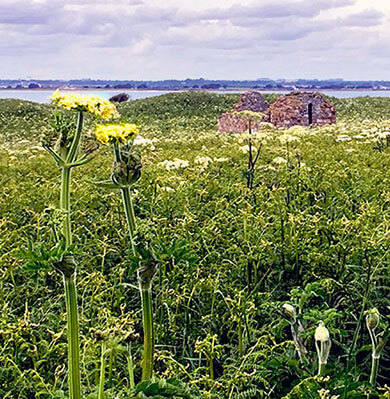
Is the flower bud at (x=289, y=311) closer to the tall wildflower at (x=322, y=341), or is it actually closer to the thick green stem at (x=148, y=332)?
the tall wildflower at (x=322, y=341)

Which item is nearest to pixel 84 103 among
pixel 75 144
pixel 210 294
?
pixel 75 144

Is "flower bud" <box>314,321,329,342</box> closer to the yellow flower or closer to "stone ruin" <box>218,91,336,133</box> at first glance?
the yellow flower

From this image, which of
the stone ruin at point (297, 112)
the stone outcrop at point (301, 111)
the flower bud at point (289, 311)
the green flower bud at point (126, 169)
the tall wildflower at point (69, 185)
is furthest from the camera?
the stone outcrop at point (301, 111)

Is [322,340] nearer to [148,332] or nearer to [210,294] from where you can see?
[148,332]

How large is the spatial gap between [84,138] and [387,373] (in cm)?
176

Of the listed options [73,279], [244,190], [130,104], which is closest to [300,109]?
[130,104]

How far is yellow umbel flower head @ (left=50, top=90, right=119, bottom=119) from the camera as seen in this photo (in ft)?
5.96

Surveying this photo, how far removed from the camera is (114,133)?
1.69 m

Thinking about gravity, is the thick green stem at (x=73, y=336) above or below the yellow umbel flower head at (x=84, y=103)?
below

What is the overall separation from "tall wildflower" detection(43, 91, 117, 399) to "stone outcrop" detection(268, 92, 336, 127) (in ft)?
67.4

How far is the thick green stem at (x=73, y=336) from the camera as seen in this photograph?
63.5 inches

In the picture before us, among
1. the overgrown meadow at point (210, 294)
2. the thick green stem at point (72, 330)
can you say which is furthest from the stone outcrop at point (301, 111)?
the thick green stem at point (72, 330)

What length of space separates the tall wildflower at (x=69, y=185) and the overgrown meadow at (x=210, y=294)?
2.2 inches

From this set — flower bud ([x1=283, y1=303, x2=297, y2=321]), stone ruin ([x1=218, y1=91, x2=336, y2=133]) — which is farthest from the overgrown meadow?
stone ruin ([x1=218, y1=91, x2=336, y2=133])
